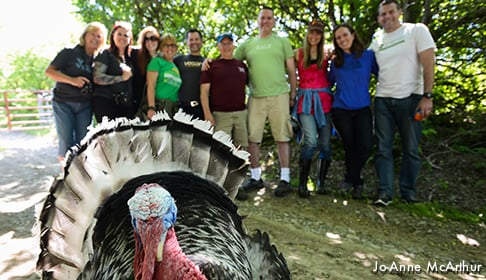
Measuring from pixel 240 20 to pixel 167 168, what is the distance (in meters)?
5.20

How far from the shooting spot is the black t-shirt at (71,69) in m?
4.10

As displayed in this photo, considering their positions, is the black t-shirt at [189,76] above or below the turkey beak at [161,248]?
above

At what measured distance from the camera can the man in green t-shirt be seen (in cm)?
480

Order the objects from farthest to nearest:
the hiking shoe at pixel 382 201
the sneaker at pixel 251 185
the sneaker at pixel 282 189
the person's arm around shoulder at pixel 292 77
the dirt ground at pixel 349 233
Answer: the sneaker at pixel 251 185
the sneaker at pixel 282 189
the person's arm around shoulder at pixel 292 77
the hiking shoe at pixel 382 201
the dirt ground at pixel 349 233

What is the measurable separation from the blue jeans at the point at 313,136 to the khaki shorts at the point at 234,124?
0.78m

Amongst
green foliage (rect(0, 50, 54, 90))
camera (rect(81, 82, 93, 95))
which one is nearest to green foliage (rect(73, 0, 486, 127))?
camera (rect(81, 82, 93, 95))

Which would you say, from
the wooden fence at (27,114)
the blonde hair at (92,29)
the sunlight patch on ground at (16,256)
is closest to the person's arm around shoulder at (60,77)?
the blonde hair at (92,29)

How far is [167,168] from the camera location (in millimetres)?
2629

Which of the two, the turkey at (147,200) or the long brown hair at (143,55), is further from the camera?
the long brown hair at (143,55)

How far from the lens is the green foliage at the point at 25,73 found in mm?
23094

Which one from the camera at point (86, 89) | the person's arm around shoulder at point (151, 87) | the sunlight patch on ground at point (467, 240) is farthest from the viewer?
the person's arm around shoulder at point (151, 87)

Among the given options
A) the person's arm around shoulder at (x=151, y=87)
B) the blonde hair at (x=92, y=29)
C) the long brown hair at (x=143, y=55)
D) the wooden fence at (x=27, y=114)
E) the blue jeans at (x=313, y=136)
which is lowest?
the wooden fence at (x=27, y=114)

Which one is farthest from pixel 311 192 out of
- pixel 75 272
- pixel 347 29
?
pixel 75 272

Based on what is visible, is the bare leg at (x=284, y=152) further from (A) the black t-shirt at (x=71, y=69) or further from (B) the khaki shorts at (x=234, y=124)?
(A) the black t-shirt at (x=71, y=69)
